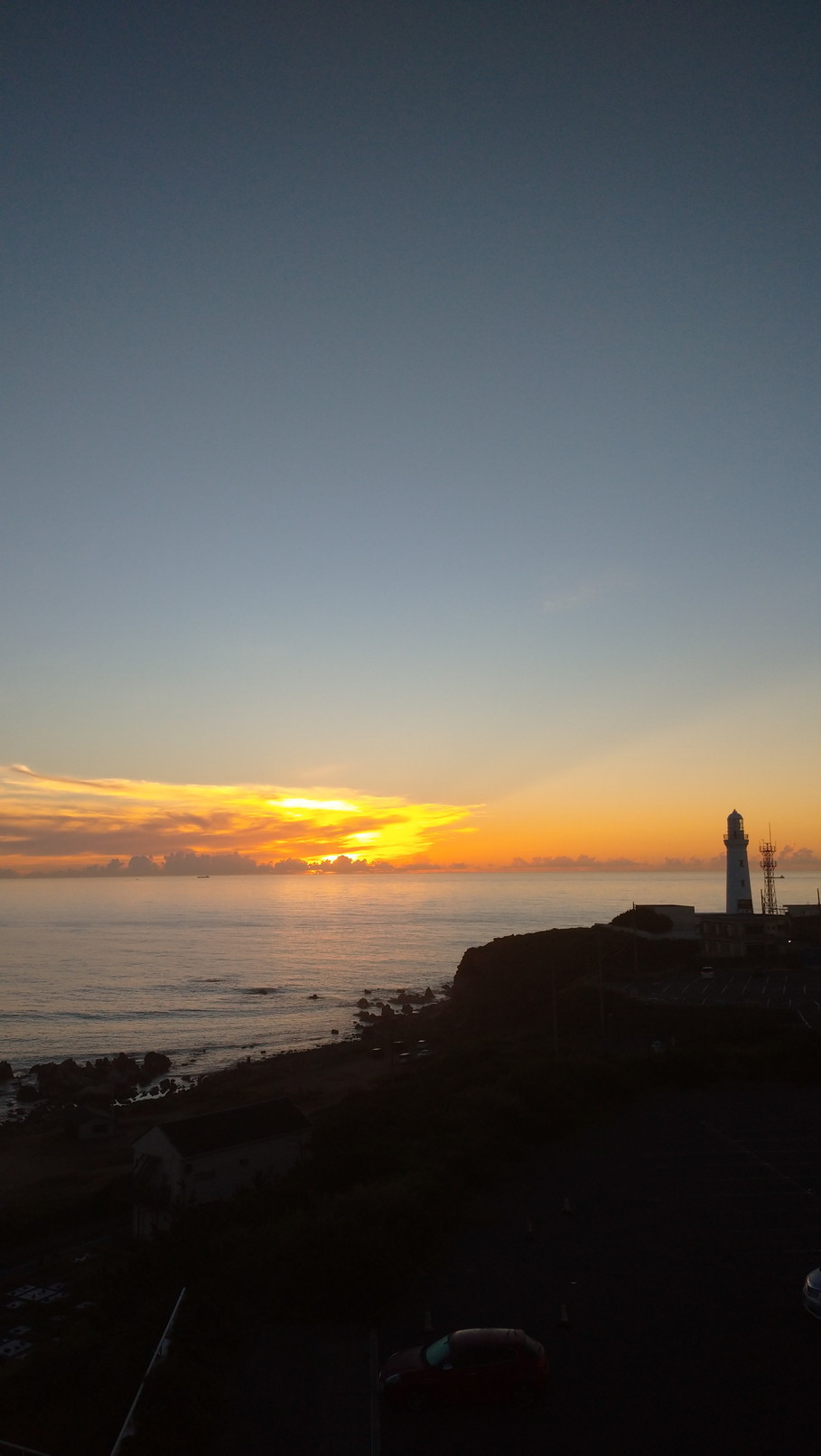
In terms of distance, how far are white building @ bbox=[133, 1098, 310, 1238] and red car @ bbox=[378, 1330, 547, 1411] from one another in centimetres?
1325

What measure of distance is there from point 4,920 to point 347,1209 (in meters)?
197

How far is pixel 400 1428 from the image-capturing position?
946 cm

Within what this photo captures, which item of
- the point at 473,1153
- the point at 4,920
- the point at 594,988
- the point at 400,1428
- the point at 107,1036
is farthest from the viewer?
the point at 4,920

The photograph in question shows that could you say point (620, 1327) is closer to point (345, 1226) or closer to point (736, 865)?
point (345, 1226)

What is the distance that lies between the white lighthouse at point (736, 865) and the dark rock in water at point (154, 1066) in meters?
44.6

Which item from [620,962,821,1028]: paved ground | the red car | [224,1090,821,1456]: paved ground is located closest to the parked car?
[224,1090,821,1456]: paved ground

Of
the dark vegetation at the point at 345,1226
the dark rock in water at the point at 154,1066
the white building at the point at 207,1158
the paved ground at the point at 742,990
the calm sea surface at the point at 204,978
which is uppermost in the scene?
the dark vegetation at the point at 345,1226

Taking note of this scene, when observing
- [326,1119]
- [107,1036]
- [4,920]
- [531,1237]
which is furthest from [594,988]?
[4,920]

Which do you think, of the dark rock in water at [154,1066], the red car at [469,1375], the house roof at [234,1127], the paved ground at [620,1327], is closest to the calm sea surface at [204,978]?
the dark rock in water at [154,1066]

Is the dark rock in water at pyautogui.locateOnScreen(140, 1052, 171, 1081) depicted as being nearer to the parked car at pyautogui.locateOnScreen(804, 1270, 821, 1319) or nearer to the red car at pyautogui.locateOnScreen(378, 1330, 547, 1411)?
the red car at pyautogui.locateOnScreen(378, 1330, 547, 1411)

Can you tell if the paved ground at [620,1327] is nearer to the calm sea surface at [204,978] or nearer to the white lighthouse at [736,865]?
the calm sea surface at [204,978]

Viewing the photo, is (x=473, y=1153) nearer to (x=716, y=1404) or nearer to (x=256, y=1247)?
(x=256, y=1247)

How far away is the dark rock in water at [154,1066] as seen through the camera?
160 feet

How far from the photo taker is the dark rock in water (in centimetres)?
4862
